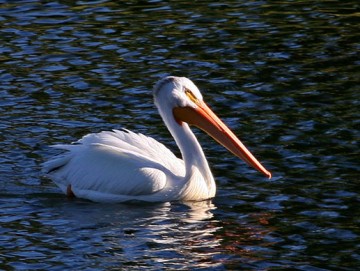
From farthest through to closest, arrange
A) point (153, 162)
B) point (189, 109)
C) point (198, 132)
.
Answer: point (198, 132) → point (189, 109) → point (153, 162)

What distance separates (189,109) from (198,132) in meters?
1.44

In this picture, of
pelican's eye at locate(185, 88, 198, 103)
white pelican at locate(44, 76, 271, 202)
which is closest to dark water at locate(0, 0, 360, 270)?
white pelican at locate(44, 76, 271, 202)

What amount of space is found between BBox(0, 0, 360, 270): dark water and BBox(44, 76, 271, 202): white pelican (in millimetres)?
134

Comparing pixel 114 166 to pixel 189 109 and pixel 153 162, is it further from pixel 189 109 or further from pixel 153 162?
pixel 189 109

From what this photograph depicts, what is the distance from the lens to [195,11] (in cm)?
1381

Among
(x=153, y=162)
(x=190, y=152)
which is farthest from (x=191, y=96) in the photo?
(x=153, y=162)

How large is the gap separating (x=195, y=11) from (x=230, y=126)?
4.15 m

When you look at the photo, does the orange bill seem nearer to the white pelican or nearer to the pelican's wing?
the white pelican

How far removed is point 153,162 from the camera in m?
8.62

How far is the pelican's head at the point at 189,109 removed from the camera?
872 cm

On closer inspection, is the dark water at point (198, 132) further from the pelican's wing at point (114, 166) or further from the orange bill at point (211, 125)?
the orange bill at point (211, 125)

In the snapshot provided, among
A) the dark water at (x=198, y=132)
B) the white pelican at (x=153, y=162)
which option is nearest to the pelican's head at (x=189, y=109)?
the white pelican at (x=153, y=162)

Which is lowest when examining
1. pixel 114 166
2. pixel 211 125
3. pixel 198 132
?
pixel 198 132

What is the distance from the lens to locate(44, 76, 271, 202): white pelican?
8.55 metres
